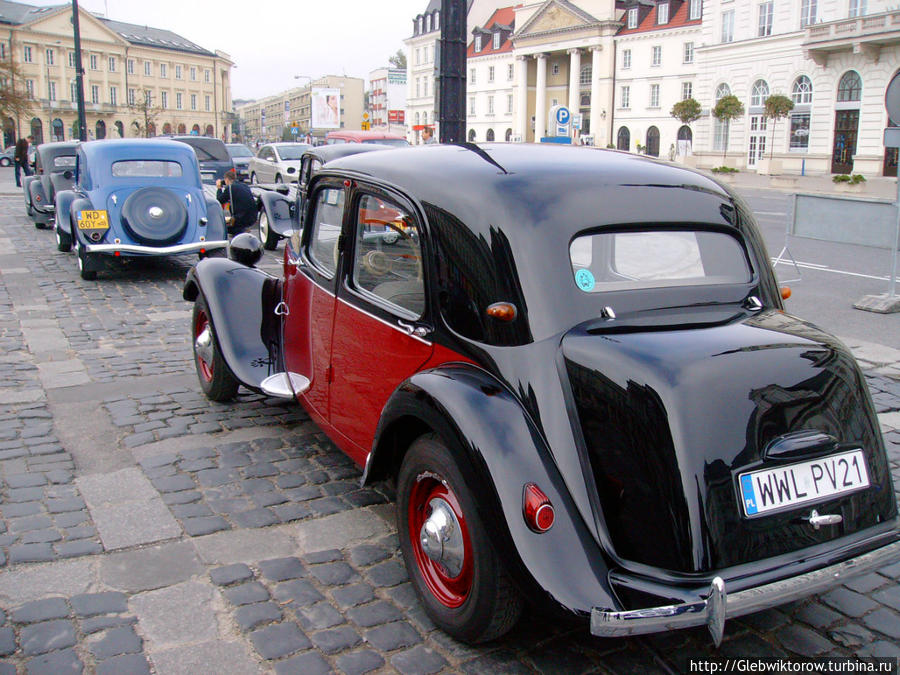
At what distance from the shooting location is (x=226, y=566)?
3480 mm

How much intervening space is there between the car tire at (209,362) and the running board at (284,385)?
52 cm

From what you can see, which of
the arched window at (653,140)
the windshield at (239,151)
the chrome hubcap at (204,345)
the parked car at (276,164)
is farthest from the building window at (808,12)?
the chrome hubcap at (204,345)

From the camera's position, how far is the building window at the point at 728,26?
2096 inches

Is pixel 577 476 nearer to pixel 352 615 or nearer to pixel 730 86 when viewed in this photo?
pixel 352 615

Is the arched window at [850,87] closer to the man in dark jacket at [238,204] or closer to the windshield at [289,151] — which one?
the windshield at [289,151]

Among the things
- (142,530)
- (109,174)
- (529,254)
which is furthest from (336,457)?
(109,174)

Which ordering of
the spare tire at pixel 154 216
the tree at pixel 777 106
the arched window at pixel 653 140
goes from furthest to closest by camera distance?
the arched window at pixel 653 140
the tree at pixel 777 106
the spare tire at pixel 154 216

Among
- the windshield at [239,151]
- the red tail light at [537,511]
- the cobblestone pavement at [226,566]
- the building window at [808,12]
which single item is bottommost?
the cobblestone pavement at [226,566]

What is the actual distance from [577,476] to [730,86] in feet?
188

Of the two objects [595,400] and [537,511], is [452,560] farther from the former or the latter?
[595,400]

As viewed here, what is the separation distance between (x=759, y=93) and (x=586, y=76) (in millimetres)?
28608

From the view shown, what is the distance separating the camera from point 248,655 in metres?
2.85

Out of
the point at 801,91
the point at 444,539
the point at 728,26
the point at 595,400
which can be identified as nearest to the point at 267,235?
the point at 444,539

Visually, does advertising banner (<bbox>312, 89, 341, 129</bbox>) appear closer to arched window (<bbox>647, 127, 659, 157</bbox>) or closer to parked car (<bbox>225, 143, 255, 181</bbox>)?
arched window (<bbox>647, 127, 659, 157</bbox>)
